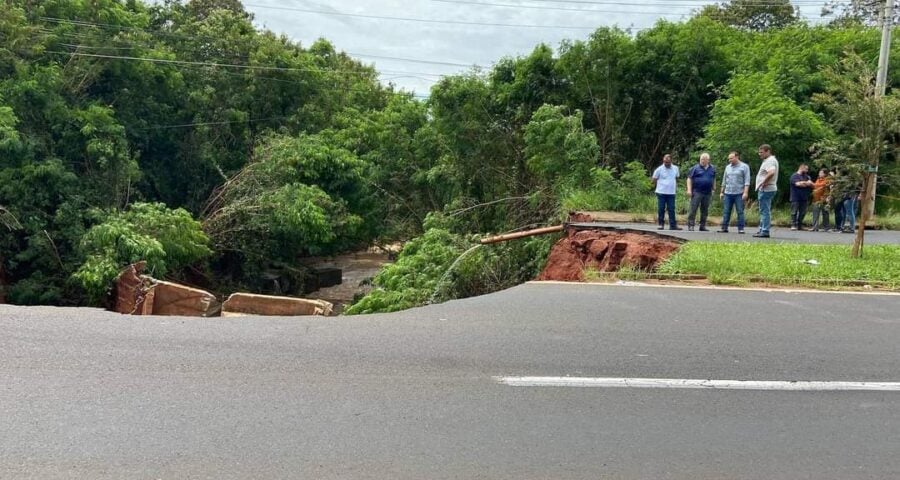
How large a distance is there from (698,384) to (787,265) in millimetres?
5735

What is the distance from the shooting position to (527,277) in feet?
48.6

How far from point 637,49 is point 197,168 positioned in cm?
1731

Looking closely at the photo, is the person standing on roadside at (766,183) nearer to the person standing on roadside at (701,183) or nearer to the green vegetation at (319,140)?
the person standing on roadside at (701,183)

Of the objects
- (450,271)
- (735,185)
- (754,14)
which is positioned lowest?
(450,271)

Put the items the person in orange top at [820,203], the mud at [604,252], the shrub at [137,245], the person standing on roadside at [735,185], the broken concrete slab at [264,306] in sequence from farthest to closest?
the shrub at [137,245], the person in orange top at [820,203], the person standing on roadside at [735,185], the mud at [604,252], the broken concrete slab at [264,306]

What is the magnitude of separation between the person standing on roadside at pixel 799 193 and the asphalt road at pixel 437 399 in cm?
861

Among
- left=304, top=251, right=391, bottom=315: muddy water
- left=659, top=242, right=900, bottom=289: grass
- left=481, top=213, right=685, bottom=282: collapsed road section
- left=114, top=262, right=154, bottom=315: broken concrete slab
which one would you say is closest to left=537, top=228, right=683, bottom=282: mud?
left=481, top=213, right=685, bottom=282: collapsed road section

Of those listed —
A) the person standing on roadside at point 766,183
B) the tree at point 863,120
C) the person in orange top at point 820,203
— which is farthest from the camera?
the person in orange top at point 820,203

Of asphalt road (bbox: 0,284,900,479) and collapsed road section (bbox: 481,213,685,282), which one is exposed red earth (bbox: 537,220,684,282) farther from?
asphalt road (bbox: 0,284,900,479)

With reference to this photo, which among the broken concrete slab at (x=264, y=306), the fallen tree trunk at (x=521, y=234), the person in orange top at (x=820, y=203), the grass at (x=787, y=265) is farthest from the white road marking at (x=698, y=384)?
the person in orange top at (x=820, y=203)

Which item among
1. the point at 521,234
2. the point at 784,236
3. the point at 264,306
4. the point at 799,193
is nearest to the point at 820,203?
the point at 799,193

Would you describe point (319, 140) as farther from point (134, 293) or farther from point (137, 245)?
point (134, 293)

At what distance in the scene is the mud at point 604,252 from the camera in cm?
1142

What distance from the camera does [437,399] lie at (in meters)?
4.77
